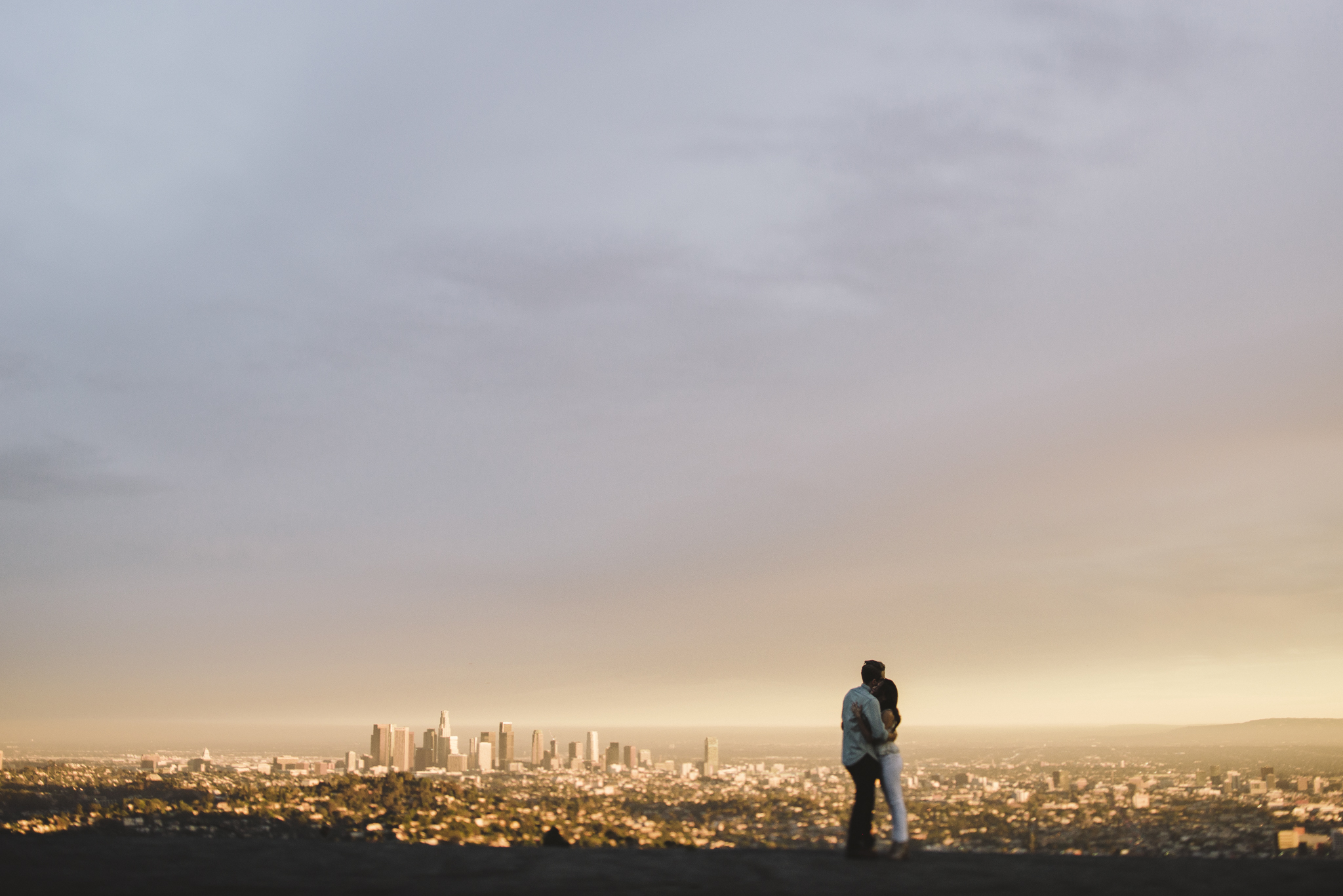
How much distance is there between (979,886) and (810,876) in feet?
4.16

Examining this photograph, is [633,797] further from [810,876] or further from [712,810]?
[810,876]

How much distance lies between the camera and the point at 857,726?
30.9ft

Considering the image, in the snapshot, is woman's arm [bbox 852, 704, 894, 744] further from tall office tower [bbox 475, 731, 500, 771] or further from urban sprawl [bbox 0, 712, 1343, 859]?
tall office tower [bbox 475, 731, 500, 771]

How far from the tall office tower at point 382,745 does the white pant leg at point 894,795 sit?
52641mm

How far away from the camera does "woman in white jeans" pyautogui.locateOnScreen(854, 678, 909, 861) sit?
8.98m

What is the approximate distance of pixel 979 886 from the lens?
22.5 ft

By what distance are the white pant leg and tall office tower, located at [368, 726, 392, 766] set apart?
5264 cm

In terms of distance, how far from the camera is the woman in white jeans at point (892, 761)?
29.5ft

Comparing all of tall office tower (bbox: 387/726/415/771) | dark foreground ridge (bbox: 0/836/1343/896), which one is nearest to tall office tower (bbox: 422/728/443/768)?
tall office tower (bbox: 387/726/415/771)

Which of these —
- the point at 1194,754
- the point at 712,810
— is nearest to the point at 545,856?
the point at 712,810

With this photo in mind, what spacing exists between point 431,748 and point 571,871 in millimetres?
54366

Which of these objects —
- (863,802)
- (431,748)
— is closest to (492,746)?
(431,748)

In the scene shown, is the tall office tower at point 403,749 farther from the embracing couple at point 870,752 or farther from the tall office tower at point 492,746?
the embracing couple at point 870,752

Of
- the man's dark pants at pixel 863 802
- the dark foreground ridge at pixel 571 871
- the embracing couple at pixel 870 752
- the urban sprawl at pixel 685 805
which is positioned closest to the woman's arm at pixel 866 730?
the embracing couple at pixel 870 752
